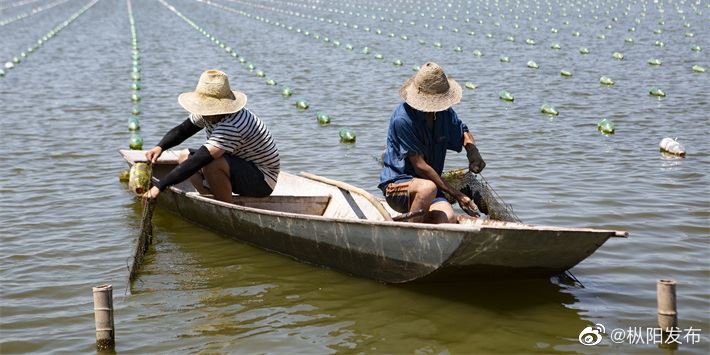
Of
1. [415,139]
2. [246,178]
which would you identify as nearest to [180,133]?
[246,178]

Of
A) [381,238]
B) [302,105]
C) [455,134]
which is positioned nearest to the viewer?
[381,238]

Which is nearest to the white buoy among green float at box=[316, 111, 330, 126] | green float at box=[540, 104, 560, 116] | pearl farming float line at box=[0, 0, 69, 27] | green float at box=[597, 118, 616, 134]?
green float at box=[597, 118, 616, 134]

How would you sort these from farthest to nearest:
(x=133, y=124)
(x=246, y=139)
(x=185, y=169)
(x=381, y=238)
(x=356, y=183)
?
(x=133, y=124)
(x=356, y=183)
(x=246, y=139)
(x=185, y=169)
(x=381, y=238)

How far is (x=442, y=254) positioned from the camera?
6.55m

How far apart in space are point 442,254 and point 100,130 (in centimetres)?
960

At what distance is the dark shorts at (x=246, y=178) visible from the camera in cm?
855

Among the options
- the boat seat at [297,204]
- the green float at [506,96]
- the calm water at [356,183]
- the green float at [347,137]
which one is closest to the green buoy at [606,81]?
the calm water at [356,183]

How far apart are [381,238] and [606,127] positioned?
7.64 m

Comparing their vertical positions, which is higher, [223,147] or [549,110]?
[549,110]

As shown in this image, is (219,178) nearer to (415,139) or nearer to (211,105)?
(211,105)

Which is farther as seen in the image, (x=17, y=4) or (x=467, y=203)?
(x=17, y=4)

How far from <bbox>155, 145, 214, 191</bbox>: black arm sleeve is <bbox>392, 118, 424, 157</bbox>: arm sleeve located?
1.65 m

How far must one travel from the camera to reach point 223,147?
8.09 meters

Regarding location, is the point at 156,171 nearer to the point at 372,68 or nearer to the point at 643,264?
the point at 643,264
